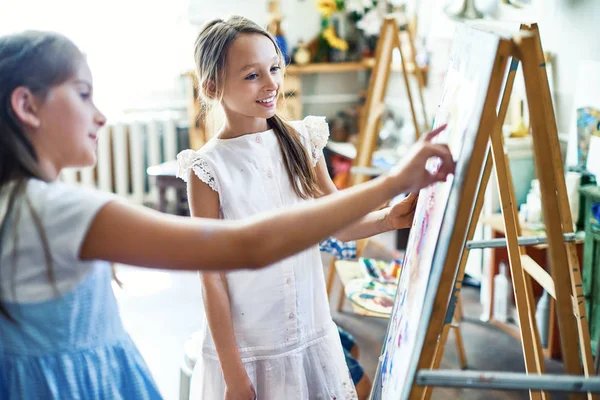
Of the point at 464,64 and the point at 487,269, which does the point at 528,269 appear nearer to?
the point at 464,64

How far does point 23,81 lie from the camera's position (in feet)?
3.24

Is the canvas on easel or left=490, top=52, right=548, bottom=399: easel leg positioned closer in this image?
the canvas on easel

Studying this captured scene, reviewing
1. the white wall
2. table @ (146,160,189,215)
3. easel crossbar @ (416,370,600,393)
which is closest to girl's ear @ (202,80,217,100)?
easel crossbar @ (416,370,600,393)

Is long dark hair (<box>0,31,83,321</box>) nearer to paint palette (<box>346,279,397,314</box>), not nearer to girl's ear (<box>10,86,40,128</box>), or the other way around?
girl's ear (<box>10,86,40,128</box>)

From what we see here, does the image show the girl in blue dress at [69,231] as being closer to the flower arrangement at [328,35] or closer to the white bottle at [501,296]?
the white bottle at [501,296]

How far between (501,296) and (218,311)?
227cm

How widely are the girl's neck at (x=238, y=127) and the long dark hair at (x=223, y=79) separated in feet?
0.17

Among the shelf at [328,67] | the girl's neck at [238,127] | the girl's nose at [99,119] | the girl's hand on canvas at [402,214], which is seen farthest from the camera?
the shelf at [328,67]

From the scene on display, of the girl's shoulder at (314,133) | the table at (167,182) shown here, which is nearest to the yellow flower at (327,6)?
the table at (167,182)

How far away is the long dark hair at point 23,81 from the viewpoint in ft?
3.23

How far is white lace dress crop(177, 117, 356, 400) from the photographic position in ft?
4.95

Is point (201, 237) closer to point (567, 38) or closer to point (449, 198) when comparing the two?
point (449, 198)

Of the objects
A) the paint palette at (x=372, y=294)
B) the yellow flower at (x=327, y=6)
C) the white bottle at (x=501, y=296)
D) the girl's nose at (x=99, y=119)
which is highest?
the yellow flower at (x=327, y=6)

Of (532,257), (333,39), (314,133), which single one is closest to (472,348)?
(532,257)
